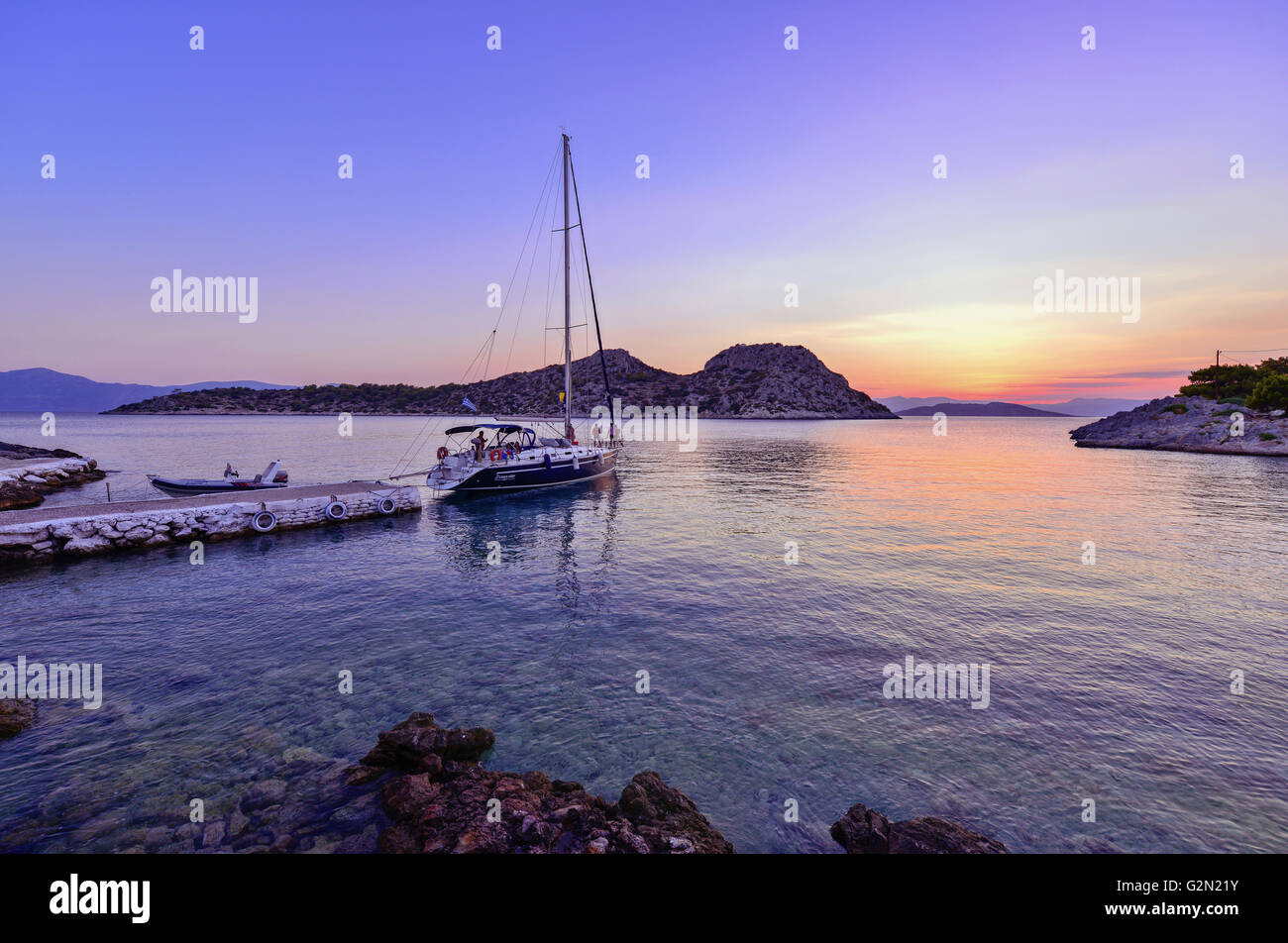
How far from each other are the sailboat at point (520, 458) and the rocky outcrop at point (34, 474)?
843 inches

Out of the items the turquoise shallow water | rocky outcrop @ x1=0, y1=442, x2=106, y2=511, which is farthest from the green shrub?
rocky outcrop @ x1=0, y1=442, x2=106, y2=511

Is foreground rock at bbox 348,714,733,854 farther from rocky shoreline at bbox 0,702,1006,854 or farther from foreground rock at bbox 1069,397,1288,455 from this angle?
foreground rock at bbox 1069,397,1288,455

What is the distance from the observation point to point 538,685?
436 inches

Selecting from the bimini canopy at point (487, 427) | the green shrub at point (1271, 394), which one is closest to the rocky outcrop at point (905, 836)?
the bimini canopy at point (487, 427)

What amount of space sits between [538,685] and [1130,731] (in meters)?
10.8

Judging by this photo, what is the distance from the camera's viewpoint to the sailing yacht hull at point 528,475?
3422cm

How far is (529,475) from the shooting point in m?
36.3

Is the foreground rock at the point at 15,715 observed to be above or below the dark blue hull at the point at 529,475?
below

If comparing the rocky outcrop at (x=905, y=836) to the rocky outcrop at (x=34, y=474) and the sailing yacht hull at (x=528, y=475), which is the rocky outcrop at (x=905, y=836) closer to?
the sailing yacht hull at (x=528, y=475)

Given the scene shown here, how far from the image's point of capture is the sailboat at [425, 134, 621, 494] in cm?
3372

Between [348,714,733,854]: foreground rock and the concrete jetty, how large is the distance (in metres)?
21.1

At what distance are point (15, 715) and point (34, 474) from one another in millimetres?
40071
